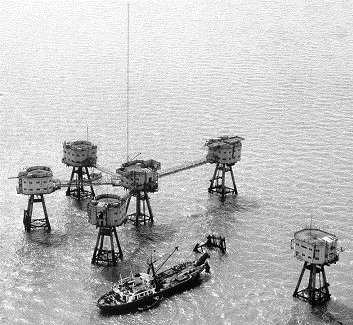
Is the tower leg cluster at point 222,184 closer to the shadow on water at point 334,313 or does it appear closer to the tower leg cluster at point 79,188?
the tower leg cluster at point 79,188

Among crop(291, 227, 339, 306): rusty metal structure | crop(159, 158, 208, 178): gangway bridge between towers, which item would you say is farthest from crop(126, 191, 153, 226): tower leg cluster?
crop(291, 227, 339, 306): rusty metal structure

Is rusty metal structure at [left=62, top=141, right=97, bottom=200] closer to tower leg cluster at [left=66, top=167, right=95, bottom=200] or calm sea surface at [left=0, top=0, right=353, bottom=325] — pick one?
tower leg cluster at [left=66, top=167, right=95, bottom=200]

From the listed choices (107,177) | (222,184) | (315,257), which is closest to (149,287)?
(315,257)

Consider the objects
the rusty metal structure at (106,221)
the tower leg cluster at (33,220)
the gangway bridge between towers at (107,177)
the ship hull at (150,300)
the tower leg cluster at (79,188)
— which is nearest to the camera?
the ship hull at (150,300)

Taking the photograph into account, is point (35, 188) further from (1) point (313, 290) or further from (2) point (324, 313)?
(2) point (324, 313)

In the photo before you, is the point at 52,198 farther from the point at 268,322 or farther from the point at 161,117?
the point at 268,322

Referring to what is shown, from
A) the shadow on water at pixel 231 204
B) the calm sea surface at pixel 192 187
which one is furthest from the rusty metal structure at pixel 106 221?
the shadow on water at pixel 231 204
